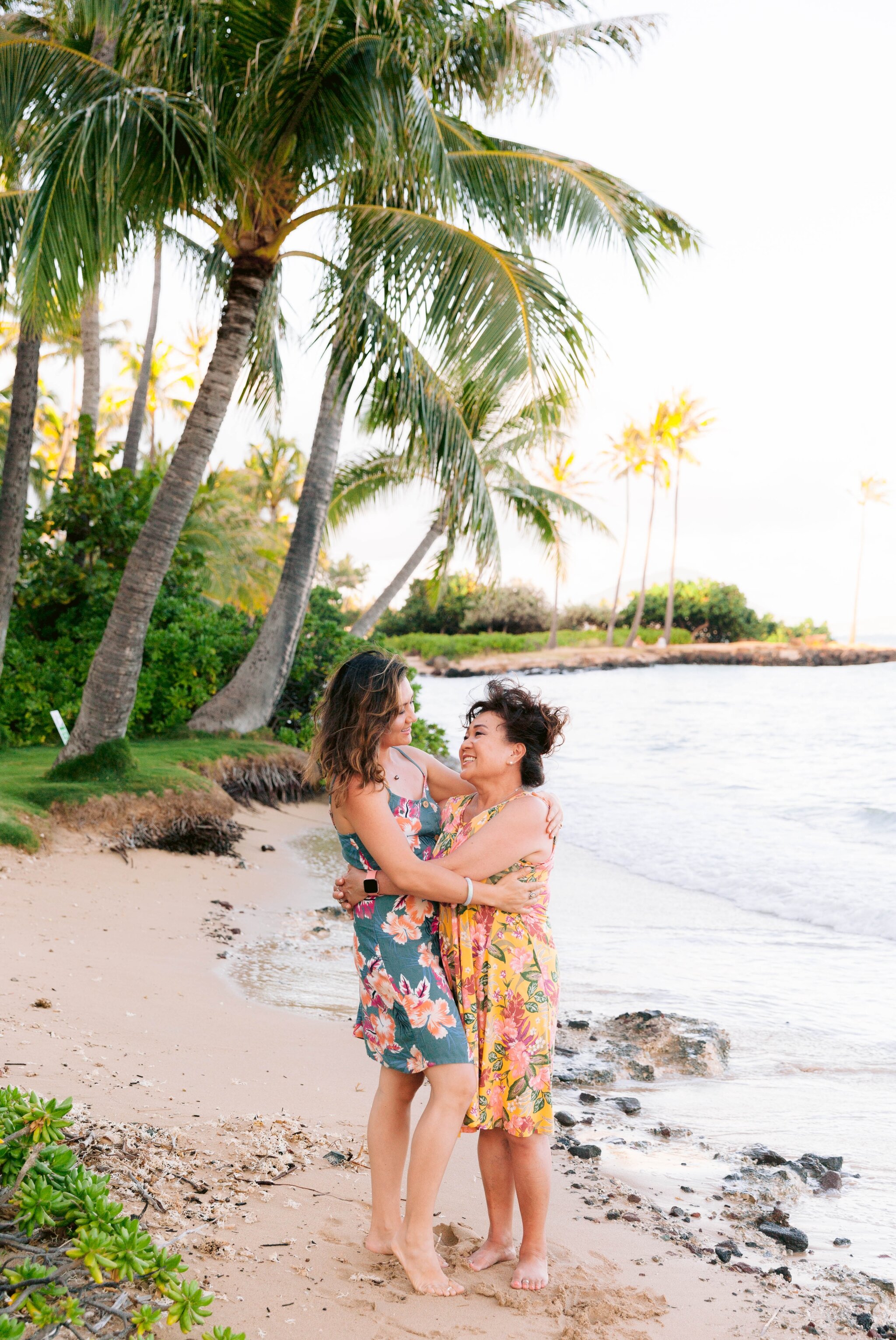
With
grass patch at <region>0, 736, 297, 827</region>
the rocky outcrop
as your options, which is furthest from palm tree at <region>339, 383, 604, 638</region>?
the rocky outcrop

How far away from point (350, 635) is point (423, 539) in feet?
12.8

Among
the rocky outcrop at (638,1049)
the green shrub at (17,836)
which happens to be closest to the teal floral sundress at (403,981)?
the rocky outcrop at (638,1049)

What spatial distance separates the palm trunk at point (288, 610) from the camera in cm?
1311

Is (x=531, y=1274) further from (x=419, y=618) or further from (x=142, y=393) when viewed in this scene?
(x=419, y=618)

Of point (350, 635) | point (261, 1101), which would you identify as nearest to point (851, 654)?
point (350, 635)

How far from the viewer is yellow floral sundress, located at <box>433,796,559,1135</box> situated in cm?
297

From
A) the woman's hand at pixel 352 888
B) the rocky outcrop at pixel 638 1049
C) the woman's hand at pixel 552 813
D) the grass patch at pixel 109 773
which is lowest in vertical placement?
the rocky outcrop at pixel 638 1049

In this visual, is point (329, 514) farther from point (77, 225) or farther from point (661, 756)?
point (77, 225)

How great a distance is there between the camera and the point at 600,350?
998 cm

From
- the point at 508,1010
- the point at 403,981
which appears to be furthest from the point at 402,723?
the point at 508,1010

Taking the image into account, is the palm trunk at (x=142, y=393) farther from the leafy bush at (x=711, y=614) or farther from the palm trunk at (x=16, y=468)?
the leafy bush at (x=711, y=614)

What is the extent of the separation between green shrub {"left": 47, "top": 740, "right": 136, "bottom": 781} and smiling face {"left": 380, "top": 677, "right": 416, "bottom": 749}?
22.2 ft

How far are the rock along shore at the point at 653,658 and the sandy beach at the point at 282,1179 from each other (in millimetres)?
42760

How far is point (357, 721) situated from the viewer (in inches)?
117
